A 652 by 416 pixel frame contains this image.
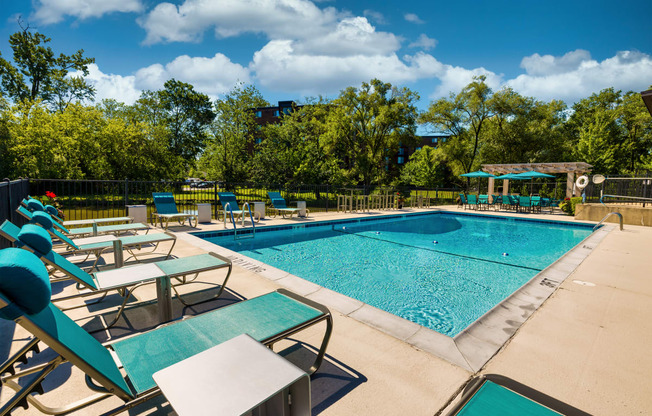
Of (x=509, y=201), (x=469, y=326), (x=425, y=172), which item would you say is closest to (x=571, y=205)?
(x=509, y=201)

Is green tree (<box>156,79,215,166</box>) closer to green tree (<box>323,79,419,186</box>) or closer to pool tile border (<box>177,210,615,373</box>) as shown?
green tree (<box>323,79,419,186</box>)

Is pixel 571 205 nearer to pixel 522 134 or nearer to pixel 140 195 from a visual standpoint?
pixel 522 134

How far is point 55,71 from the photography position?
26.5 metres

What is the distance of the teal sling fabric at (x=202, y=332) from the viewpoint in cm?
173

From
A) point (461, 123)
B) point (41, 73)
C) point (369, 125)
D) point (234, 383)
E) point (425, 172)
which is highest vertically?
point (41, 73)

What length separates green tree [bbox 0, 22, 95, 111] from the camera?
2458 cm

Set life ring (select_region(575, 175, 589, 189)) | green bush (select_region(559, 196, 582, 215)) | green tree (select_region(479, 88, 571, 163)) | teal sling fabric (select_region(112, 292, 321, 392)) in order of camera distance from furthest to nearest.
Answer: green tree (select_region(479, 88, 571, 163)) → green bush (select_region(559, 196, 582, 215)) → life ring (select_region(575, 175, 589, 189)) → teal sling fabric (select_region(112, 292, 321, 392))

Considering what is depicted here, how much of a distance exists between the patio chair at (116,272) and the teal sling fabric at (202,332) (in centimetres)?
104

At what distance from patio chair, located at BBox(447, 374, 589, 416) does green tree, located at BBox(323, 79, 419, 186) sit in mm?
24003

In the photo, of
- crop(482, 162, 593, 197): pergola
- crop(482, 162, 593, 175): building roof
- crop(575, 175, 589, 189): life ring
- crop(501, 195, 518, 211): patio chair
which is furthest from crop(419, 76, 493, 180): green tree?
crop(575, 175, 589, 189): life ring

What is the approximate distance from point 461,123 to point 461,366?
31361 mm

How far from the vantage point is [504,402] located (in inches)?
55.9

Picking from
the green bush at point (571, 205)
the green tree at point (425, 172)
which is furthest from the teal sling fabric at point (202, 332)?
the green tree at point (425, 172)

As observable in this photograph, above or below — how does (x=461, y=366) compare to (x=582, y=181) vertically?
below
